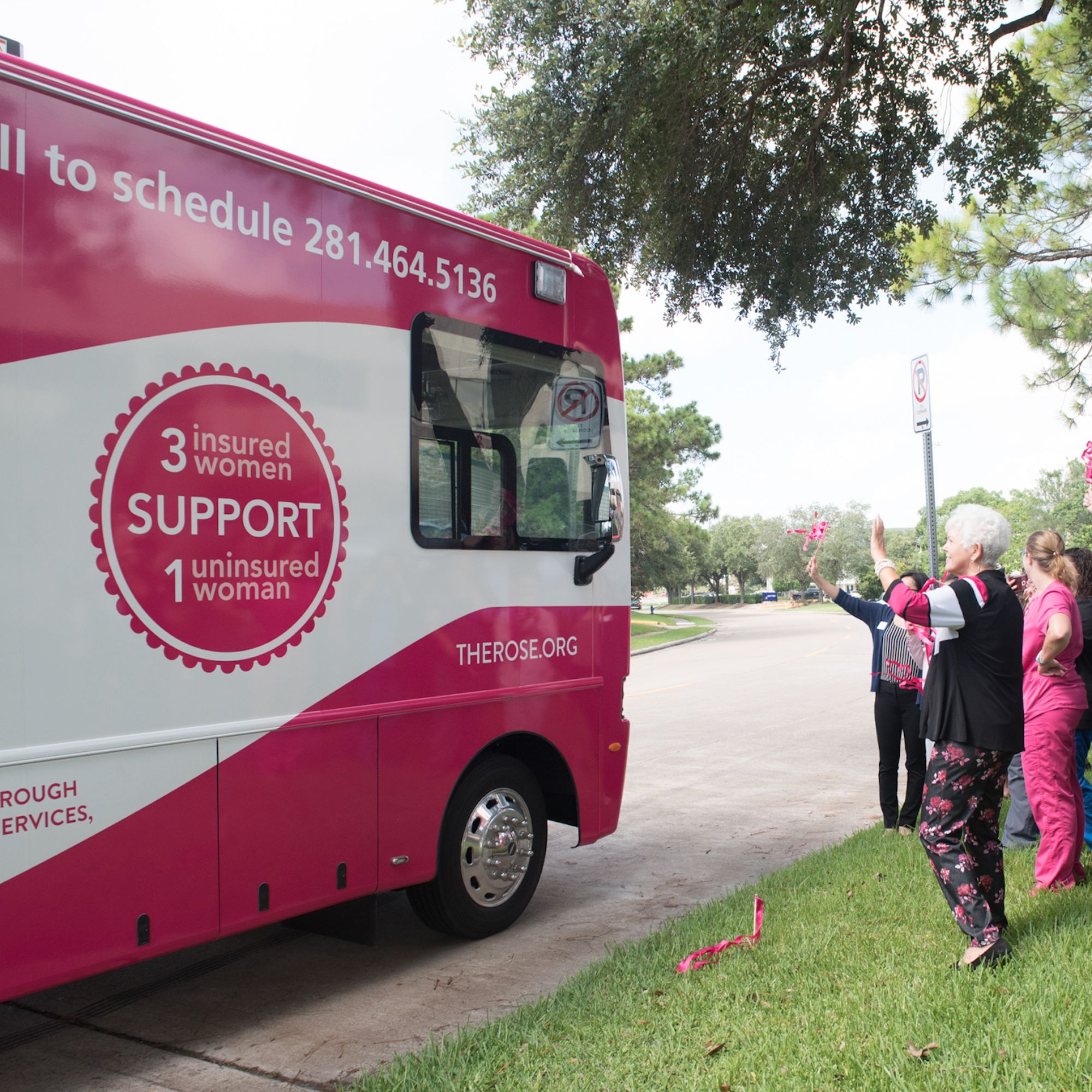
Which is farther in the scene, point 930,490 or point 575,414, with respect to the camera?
point 930,490

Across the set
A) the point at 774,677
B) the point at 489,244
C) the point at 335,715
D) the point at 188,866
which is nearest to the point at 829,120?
the point at 489,244

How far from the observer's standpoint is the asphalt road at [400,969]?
13.3ft

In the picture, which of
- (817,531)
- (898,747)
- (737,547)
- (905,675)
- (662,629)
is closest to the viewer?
(817,531)

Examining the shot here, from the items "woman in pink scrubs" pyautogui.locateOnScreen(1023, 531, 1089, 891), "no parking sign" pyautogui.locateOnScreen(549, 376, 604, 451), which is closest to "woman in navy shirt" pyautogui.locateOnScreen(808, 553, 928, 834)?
"woman in pink scrubs" pyautogui.locateOnScreen(1023, 531, 1089, 891)

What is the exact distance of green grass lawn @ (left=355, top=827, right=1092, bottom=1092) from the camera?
11.5 ft

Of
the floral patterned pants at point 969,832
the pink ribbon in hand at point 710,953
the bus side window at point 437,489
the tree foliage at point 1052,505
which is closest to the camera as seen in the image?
the floral patterned pants at point 969,832

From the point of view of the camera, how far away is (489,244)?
17.9 feet

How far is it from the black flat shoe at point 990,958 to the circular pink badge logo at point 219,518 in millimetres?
3042

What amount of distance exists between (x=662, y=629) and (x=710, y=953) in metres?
40.1

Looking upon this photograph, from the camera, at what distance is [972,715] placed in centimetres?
436

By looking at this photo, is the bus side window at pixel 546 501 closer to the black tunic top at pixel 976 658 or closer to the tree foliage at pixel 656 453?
the black tunic top at pixel 976 658

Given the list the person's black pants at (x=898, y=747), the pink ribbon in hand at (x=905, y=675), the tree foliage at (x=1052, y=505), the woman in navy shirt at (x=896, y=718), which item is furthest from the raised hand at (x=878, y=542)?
the tree foliage at (x=1052, y=505)

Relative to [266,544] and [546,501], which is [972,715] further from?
[266,544]

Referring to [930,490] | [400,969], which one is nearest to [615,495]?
[400,969]
